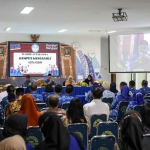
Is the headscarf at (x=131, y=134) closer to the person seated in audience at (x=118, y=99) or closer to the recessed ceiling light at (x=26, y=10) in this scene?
the person seated in audience at (x=118, y=99)

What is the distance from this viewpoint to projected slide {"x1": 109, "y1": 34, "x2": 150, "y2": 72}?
38.8 feet

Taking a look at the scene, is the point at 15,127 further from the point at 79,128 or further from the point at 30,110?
the point at 30,110

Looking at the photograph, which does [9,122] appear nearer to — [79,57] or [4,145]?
[4,145]

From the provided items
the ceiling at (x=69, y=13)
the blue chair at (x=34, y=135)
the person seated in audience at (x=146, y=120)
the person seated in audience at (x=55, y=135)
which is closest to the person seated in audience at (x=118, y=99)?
the ceiling at (x=69, y=13)

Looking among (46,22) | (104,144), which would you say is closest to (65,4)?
(46,22)

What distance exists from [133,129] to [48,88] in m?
5.91

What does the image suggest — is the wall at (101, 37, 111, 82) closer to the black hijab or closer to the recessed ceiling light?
the recessed ceiling light

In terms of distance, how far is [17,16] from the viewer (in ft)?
30.6

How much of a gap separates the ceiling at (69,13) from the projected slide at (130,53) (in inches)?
39.0

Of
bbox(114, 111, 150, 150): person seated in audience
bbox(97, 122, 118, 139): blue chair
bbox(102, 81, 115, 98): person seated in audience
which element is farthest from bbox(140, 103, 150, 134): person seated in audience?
bbox(102, 81, 115, 98): person seated in audience

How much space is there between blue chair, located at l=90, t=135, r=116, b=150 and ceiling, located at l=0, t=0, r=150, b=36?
4.55 m

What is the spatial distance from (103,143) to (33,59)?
1119 cm

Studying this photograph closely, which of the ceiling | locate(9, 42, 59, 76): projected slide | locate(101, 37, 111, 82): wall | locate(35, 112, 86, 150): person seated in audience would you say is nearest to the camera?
locate(35, 112, 86, 150): person seated in audience

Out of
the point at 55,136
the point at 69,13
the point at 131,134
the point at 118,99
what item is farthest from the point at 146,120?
the point at 69,13
